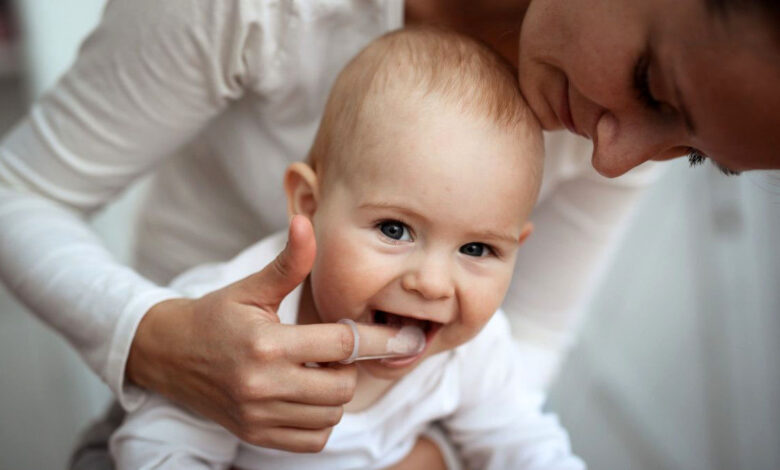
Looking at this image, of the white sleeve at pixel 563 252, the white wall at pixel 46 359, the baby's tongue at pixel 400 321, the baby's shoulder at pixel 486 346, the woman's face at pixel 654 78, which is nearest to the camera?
the woman's face at pixel 654 78

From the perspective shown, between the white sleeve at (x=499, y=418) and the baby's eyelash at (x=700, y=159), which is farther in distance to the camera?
the white sleeve at (x=499, y=418)

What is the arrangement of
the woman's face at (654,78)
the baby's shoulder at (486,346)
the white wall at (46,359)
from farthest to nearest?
1. the white wall at (46,359)
2. the baby's shoulder at (486,346)
3. the woman's face at (654,78)

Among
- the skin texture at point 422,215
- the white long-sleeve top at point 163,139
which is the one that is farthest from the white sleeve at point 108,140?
the skin texture at point 422,215

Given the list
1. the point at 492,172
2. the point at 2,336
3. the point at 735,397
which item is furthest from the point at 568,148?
the point at 2,336

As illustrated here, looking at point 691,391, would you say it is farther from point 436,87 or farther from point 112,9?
point 112,9

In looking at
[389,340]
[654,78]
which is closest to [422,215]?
[389,340]

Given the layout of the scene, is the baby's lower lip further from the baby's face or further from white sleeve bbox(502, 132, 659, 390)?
white sleeve bbox(502, 132, 659, 390)

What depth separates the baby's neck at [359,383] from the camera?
933mm

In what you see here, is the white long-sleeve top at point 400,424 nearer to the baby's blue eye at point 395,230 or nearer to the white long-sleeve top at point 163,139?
the white long-sleeve top at point 163,139

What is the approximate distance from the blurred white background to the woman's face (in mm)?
1205

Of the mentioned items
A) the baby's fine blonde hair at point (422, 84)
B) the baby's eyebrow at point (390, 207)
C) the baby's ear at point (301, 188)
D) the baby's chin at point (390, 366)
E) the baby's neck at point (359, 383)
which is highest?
the baby's fine blonde hair at point (422, 84)

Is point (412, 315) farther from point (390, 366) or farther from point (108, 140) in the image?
point (108, 140)

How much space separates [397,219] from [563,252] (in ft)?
1.86

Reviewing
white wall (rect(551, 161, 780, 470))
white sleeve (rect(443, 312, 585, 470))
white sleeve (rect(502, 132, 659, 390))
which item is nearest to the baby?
white sleeve (rect(443, 312, 585, 470))
